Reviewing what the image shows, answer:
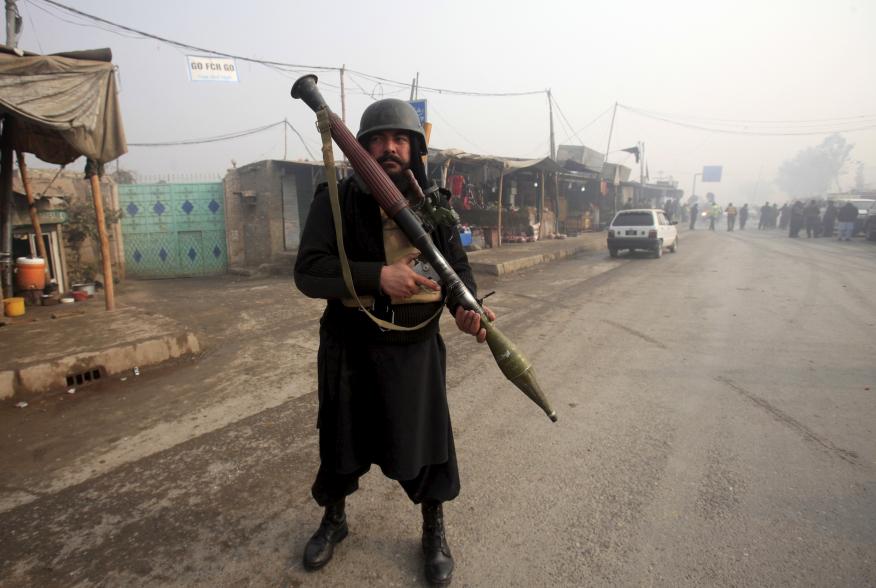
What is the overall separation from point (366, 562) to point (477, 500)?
651 mm

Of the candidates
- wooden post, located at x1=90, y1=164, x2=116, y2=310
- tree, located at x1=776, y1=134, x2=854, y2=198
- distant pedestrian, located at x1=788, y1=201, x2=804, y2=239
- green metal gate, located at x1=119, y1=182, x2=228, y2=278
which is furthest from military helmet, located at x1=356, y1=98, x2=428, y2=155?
tree, located at x1=776, y1=134, x2=854, y2=198

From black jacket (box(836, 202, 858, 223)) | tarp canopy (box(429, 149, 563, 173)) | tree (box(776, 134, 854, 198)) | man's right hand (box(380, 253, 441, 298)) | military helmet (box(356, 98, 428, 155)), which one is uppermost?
tree (box(776, 134, 854, 198))

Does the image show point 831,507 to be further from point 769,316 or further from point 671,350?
point 769,316

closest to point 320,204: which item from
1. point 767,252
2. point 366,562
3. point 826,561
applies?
point 366,562

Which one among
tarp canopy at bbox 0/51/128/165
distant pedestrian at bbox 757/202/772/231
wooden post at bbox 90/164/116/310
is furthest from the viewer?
distant pedestrian at bbox 757/202/772/231

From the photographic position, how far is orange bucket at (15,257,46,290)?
7035mm

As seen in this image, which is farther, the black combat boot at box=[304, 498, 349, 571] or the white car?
the white car

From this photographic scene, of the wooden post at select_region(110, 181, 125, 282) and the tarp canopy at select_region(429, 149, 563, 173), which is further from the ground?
the tarp canopy at select_region(429, 149, 563, 173)

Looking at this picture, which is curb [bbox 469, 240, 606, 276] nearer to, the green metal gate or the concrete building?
the concrete building

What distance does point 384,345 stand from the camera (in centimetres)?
172

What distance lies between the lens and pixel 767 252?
14688 mm

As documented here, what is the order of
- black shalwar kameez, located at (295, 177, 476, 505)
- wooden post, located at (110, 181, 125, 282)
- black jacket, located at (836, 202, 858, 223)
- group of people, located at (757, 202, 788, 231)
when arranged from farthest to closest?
1. group of people, located at (757, 202, 788, 231)
2. black jacket, located at (836, 202, 858, 223)
3. wooden post, located at (110, 181, 125, 282)
4. black shalwar kameez, located at (295, 177, 476, 505)

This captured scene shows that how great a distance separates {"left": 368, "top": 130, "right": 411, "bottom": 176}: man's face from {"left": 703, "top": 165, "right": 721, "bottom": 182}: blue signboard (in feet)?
221

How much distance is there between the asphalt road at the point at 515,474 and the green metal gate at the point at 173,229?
8479 mm
